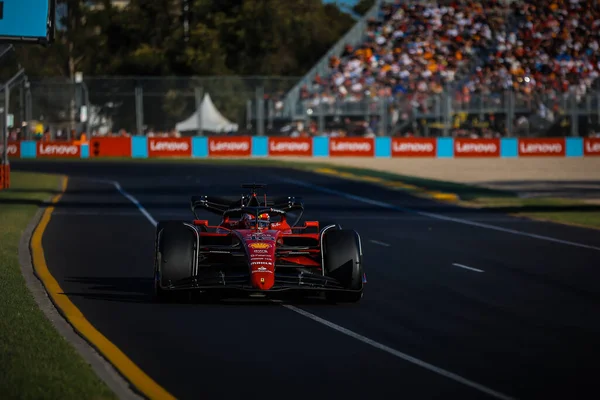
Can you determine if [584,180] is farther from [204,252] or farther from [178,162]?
[204,252]

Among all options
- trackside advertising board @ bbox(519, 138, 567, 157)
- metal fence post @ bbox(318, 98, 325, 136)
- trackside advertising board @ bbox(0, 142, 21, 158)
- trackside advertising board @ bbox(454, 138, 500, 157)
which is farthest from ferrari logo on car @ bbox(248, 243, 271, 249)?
trackside advertising board @ bbox(519, 138, 567, 157)

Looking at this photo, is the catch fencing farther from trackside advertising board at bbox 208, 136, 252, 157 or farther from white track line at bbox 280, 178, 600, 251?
white track line at bbox 280, 178, 600, 251

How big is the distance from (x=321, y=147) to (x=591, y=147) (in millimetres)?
12779

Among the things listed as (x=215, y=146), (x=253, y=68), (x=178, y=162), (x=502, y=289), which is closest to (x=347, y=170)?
(x=178, y=162)

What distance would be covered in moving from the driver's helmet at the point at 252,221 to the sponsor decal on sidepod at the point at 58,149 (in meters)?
43.0

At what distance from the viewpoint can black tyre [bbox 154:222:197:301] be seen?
1177cm

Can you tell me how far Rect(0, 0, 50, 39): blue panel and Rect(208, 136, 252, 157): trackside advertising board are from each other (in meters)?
39.2

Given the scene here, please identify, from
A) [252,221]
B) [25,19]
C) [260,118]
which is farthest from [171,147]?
[252,221]

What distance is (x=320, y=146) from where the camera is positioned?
2191 inches

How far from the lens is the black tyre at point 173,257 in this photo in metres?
11.8

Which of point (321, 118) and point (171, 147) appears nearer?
Result: point (171, 147)

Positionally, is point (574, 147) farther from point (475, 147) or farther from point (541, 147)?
point (475, 147)

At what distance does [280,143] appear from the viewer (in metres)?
55.1

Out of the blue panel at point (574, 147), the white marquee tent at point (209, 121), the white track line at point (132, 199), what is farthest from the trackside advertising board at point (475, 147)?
the white track line at point (132, 199)
